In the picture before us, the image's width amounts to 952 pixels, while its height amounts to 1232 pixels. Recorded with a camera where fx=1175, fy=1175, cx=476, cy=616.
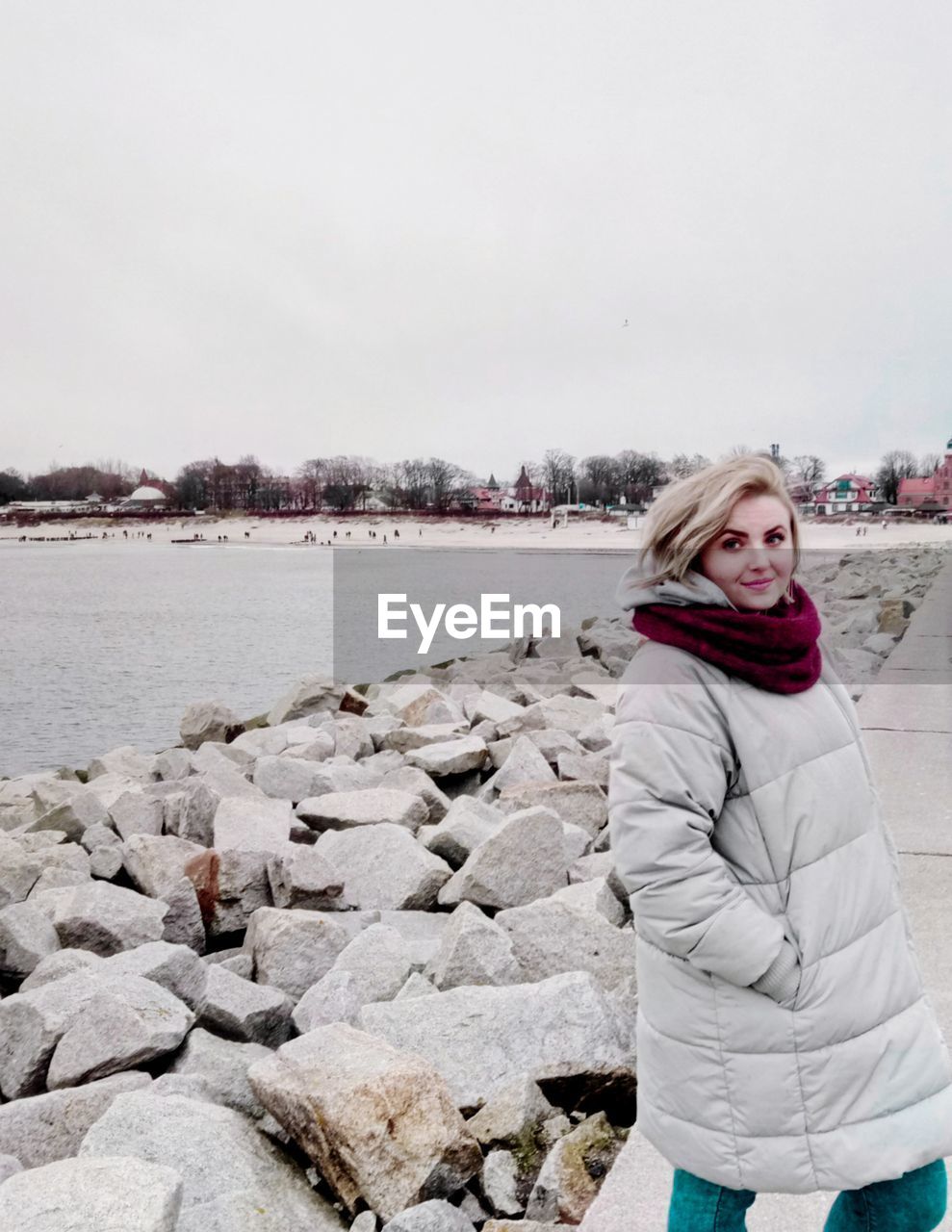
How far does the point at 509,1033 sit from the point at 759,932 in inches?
52.0

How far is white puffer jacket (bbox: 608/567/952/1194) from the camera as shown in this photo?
1.51m

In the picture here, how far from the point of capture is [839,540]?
179 ft

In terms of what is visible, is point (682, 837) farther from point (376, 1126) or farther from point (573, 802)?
point (573, 802)

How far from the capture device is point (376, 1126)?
2.23m

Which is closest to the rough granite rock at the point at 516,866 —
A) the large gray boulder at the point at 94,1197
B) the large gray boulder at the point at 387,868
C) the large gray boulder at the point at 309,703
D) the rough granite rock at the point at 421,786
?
the large gray boulder at the point at 387,868

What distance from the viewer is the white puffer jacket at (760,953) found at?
4.96ft

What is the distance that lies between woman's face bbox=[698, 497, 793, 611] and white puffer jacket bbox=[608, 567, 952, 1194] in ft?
0.50

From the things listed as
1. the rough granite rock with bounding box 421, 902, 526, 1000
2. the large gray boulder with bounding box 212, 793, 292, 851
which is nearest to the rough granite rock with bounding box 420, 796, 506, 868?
the large gray boulder with bounding box 212, 793, 292, 851

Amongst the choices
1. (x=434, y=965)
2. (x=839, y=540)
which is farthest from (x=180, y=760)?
(x=839, y=540)

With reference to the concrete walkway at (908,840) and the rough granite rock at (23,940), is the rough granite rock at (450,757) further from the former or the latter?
the rough granite rock at (23,940)

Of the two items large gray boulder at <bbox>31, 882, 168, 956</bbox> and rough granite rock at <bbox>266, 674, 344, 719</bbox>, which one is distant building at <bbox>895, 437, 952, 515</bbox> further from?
large gray boulder at <bbox>31, 882, 168, 956</bbox>

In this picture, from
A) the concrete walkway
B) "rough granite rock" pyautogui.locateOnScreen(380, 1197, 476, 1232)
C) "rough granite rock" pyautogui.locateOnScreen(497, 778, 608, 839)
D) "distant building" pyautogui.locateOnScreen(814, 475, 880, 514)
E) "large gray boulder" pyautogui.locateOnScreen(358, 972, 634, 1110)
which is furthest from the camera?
"distant building" pyautogui.locateOnScreen(814, 475, 880, 514)

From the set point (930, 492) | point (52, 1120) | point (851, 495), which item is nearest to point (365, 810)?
point (52, 1120)

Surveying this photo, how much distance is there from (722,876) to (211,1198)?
131cm
